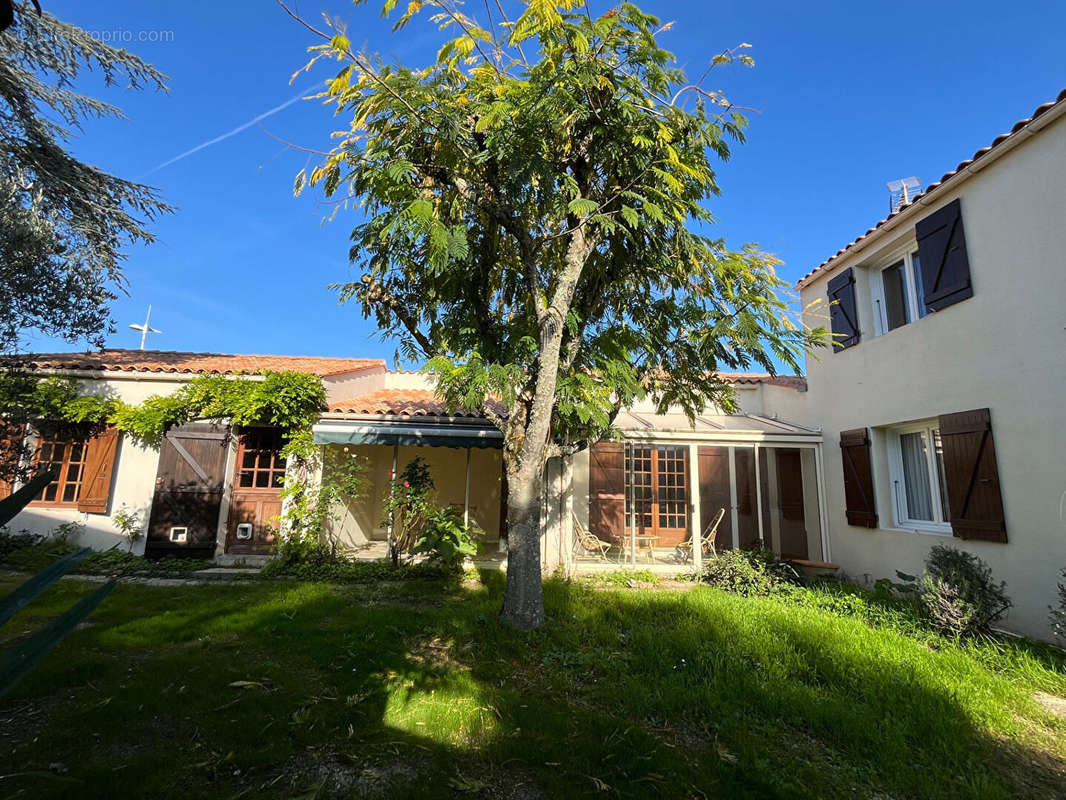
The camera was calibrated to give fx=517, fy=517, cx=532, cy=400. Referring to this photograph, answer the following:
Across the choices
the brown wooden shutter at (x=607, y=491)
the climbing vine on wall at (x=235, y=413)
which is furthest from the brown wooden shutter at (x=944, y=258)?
the climbing vine on wall at (x=235, y=413)

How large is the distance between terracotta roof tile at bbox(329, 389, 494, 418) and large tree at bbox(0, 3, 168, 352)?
5.65m

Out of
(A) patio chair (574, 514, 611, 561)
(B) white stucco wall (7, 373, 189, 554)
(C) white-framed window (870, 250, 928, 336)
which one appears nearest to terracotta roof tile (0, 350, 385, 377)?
(B) white stucco wall (7, 373, 189, 554)

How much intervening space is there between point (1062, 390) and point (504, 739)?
7.69m

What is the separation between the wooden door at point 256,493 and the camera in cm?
1058

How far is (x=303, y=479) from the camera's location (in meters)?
10.5

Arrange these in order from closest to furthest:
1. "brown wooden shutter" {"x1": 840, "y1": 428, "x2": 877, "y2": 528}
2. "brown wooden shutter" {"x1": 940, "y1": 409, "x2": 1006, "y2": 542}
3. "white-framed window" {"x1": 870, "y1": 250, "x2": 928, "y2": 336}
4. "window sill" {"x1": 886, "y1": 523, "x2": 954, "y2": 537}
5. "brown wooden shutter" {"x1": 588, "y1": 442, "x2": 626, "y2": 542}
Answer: "brown wooden shutter" {"x1": 940, "y1": 409, "x2": 1006, "y2": 542} < "window sill" {"x1": 886, "y1": 523, "x2": 954, "y2": 537} < "white-framed window" {"x1": 870, "y1": 250, "x2": 928, "y2": 336} < "brown wooden shutter" {"x1": 840, "y1": 428, "x2": 877, "y2": 528} < "brown wooden shutter" {"x1": 588, "y1": 442, "x2": 626, "y2": 542}

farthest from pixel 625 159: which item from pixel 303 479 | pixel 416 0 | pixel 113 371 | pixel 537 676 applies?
pixel 113 371

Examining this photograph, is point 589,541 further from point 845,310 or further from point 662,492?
point 845,310

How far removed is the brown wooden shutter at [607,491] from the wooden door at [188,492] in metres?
8.07

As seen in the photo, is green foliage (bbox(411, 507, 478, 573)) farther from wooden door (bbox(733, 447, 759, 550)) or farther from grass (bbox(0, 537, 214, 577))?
wooden door (bbox(733, 447, 759, 550))

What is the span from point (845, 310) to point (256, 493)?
1250 centimetres

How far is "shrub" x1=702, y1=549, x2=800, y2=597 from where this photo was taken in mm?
8773

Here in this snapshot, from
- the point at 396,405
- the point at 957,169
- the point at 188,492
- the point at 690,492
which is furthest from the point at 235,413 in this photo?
the point at 957,169

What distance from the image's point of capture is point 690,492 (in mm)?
Result: 11914
